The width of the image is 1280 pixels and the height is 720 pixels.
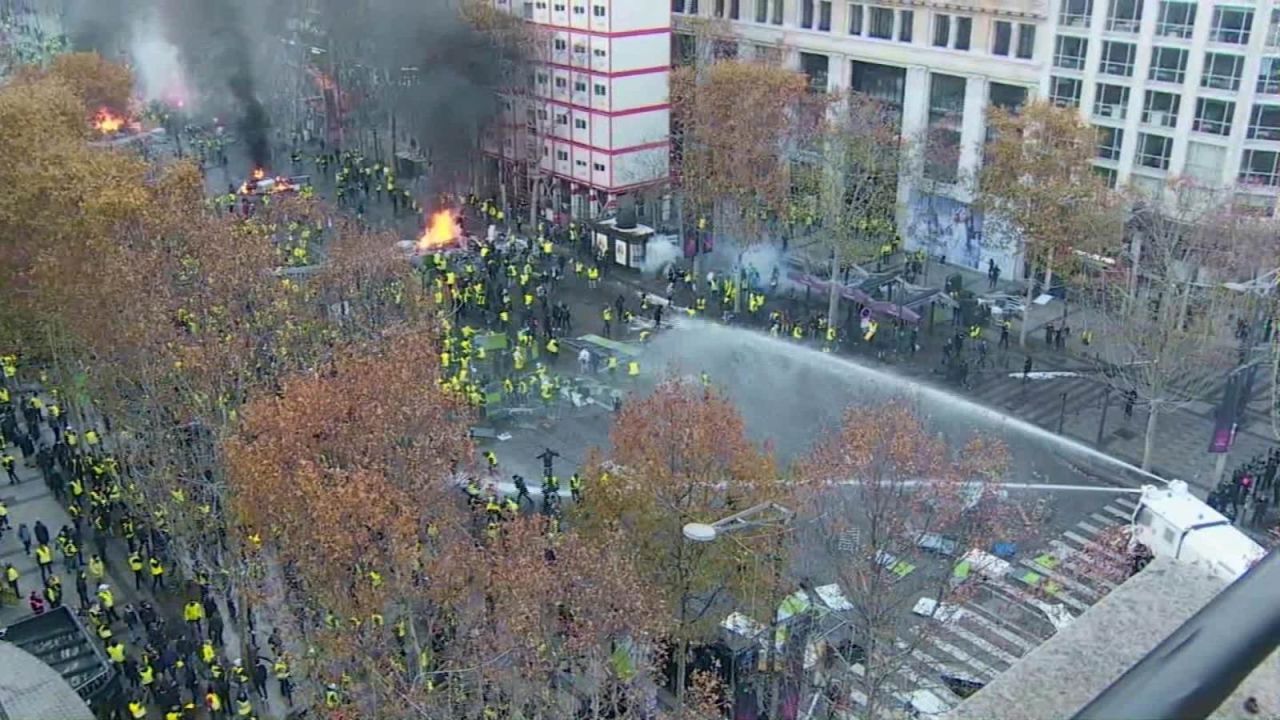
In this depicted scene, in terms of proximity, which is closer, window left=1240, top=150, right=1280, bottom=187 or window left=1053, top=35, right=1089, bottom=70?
window left=1240, top=150, right=1280, bottom=187

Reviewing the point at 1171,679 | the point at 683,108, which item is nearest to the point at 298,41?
the point at 683,108

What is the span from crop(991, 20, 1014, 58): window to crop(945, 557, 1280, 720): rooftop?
46650 mm

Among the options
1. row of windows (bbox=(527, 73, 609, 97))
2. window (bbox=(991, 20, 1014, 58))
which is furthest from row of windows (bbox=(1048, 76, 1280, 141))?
row of windows (bbox=(527, 73, 609, 97))

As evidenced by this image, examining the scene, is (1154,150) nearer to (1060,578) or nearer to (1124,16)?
(1124,16)

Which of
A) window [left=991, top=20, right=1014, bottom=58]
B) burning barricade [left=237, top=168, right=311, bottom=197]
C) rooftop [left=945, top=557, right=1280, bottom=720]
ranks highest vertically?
rooftop [left=945, top=557, right=1280, bottom=720]

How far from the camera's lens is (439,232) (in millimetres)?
55375

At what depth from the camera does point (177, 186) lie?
38250 mm

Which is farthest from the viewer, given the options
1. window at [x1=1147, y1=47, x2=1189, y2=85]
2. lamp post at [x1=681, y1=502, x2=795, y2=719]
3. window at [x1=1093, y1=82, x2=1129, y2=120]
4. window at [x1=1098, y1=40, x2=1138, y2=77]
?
window at [x1=1093, y1=82, x2=1129, y2=120]

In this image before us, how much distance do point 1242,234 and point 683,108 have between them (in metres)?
24.7

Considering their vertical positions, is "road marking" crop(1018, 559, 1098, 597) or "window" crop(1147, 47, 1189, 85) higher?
"window" crop(1147, 47, 1189, 85)

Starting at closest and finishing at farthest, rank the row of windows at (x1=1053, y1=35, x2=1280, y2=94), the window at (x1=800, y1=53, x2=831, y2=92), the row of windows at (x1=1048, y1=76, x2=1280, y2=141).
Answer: the row of windows at (x1=1053, y1=35, x2=1280, y2=94) → the row of windows at (x1=1048, y1=76, x2=1280, y2=141) → the window at (x1=800, y1=53, x2=831, y2=92)

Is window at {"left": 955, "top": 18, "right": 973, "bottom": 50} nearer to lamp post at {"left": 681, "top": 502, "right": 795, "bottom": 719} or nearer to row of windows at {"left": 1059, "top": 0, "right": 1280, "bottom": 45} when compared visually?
row of windows at {"left": 1059, "top": 0, "right": 1280, "bottom": 45}

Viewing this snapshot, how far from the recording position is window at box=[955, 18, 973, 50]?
51156mm

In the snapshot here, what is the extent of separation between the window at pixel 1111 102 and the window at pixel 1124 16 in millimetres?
2283
